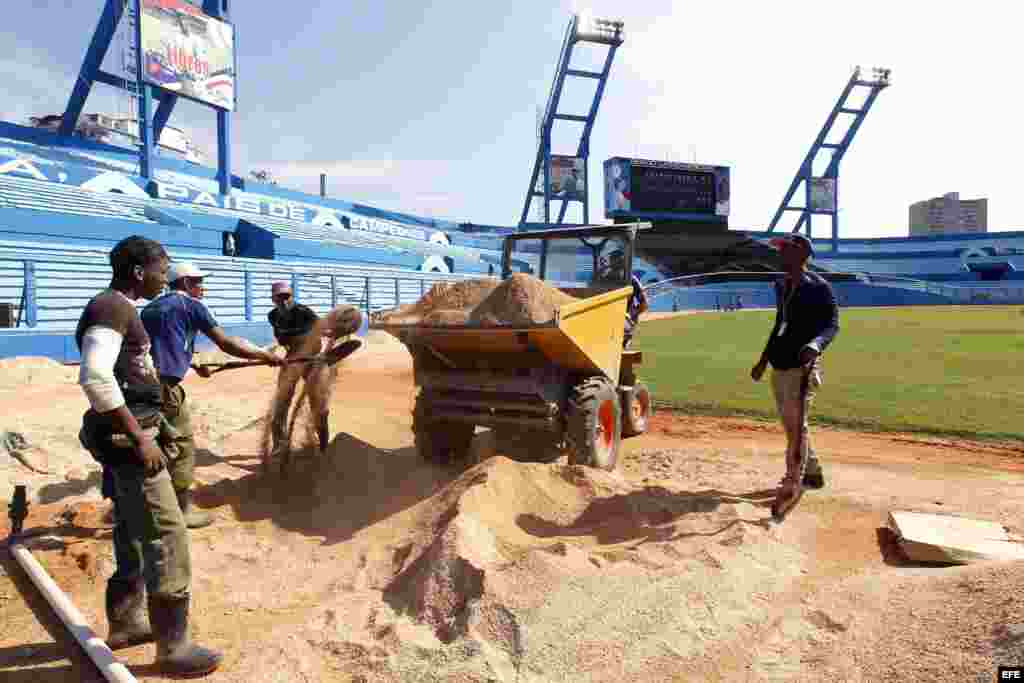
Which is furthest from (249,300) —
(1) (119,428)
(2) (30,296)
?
(1) (119,428)

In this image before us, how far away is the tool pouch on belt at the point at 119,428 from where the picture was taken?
306cm

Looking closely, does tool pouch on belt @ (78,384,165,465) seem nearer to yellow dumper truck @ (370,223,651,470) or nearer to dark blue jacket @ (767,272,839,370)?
yellow dumper truck @ (370,223,651,470)

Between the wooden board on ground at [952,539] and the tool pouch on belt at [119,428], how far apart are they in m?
4.26

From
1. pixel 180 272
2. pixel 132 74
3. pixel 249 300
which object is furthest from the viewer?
pixel 132 74

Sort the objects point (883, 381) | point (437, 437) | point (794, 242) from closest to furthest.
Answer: point (794, 242)
point (437, 437)
point (883, 381)

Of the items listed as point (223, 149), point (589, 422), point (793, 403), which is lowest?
point (589, 422)

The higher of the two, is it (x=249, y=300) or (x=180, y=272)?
(x=180, y=272)

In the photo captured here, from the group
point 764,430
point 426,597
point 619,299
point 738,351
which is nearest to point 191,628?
point 426,597

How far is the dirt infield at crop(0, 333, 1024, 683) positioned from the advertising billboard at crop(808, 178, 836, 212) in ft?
197

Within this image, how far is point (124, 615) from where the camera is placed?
11.2 ft

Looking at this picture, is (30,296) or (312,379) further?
(30,296)

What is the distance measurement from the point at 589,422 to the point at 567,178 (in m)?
46.9

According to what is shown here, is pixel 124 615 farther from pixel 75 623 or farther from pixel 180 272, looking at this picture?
pixel 180 272

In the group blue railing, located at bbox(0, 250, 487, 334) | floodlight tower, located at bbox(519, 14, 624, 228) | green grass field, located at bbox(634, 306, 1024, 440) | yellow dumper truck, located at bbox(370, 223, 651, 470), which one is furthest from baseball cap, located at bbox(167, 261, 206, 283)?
floodlight tower, located at bbox(519, 14, 624, 228)
